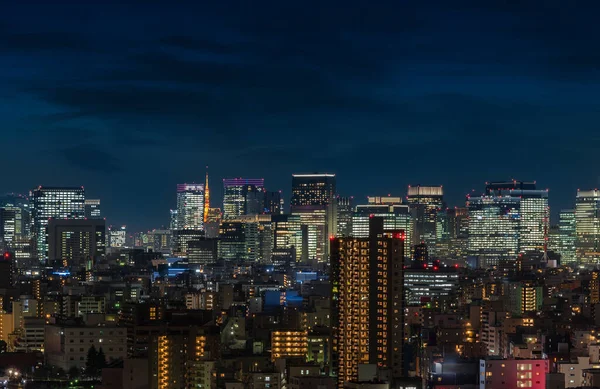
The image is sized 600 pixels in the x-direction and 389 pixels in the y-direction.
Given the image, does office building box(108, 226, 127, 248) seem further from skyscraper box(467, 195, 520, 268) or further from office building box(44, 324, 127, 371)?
office building box(44, 324, 127, 371)

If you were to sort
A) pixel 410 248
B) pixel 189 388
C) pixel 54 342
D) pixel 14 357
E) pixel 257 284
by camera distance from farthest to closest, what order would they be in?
pixel 410 248
pixel 257 284
pixel 54 342
pixel 14 357
pixel 189 388

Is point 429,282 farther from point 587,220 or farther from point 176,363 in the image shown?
point 587,220

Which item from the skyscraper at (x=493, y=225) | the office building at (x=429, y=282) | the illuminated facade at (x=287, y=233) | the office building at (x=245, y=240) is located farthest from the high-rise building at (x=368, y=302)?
the skyscraper at (x=493, y=225)

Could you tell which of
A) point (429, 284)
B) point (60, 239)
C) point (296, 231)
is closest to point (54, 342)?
point (429, 284)

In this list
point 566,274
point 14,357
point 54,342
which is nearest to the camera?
point 14,357

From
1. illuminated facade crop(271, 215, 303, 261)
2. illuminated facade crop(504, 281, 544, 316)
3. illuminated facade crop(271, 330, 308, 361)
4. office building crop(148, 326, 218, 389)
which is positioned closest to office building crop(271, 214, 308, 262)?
illuminated facade crop(271, 215, 303, 261)

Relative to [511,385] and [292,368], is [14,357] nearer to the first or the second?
[292,368]
